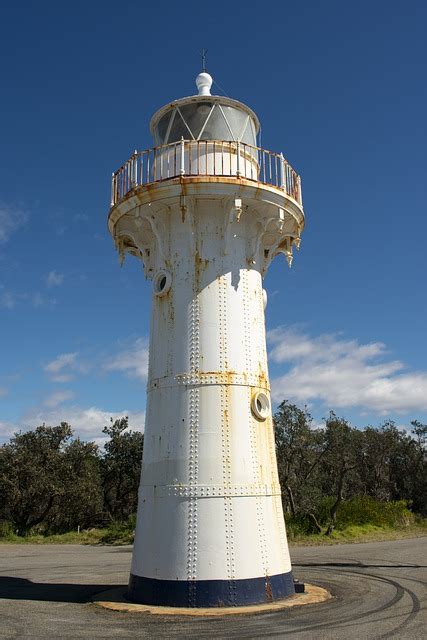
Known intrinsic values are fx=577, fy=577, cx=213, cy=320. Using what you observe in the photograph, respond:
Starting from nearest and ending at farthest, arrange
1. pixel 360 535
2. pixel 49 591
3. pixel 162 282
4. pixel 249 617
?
pixel 249 617 → pixel 162 282 → pixel 49 591 → pixel 360 535

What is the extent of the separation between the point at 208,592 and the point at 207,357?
13.4 ft

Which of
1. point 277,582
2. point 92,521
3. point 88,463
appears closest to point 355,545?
point 277,582

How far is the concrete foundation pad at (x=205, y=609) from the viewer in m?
9.41

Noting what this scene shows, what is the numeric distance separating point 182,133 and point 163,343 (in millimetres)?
4456

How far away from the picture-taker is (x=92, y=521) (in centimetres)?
4038

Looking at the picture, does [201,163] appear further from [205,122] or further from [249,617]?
[249,617]

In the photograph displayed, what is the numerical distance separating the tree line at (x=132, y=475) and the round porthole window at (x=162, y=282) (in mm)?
17677

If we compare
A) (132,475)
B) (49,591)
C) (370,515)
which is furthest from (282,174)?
(132,475)

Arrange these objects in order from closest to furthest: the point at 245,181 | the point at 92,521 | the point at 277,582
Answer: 1. the point at 277,582
2. the point at 245,181
3. the point at 92,521

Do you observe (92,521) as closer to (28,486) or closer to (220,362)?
(28,486)

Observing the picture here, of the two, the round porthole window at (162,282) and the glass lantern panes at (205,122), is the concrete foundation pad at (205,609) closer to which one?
Answer: the round porthole window at (162,282)

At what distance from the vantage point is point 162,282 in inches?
468

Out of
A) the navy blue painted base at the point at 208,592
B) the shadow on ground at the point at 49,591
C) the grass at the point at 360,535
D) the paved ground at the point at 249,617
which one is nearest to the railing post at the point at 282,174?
the navy blue painted base at the point at 208,592

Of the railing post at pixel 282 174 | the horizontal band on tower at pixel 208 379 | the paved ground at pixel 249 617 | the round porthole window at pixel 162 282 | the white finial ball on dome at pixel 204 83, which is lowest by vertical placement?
the paved ground at pixel 249 617
